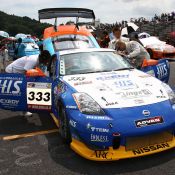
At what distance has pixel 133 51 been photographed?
782cm

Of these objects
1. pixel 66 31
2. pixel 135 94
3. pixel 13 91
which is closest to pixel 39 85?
pixel 13 91

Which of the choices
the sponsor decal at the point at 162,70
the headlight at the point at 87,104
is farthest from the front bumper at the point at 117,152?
the sponsor decal at the point at 162,70

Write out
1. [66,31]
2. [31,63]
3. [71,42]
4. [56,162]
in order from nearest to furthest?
[56,162], [31,63], [71,42], [66,31]

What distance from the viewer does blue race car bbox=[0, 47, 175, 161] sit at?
4051mm

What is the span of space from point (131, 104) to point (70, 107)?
2.58 ft

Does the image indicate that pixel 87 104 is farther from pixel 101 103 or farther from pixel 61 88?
pixel 61 88

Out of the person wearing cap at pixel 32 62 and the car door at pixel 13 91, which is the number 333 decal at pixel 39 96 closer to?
the car door at pixel 13 91

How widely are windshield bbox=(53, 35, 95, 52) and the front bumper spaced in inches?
255

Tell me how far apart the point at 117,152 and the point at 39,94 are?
2042 mm

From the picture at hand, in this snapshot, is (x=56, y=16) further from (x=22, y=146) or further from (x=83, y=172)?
(x=83, y=172)

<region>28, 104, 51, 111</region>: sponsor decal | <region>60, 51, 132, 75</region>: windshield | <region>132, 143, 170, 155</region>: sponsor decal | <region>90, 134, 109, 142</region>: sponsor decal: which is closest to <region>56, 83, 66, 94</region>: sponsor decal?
<region>60, 51, 132, 75</region>: windshield

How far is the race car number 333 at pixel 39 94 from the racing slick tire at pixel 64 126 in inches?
24.6

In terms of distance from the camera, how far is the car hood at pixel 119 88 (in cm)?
438

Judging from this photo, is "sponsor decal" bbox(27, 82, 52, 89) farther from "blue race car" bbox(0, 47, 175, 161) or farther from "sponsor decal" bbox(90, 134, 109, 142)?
"sponsor decal" bbox(90, 134, 109, 142)
